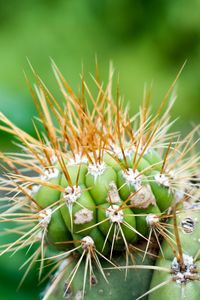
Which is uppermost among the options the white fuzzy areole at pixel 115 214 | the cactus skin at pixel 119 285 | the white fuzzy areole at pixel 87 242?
the white fuzzy areole at pixel 115 214

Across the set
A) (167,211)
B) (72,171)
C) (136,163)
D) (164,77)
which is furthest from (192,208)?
(164,77)

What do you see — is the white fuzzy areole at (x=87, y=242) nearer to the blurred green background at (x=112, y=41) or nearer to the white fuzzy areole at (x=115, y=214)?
the white fuzzy areole at (x=115, y=214)

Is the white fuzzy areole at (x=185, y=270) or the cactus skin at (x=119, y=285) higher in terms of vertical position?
the white fuzzy areole at (x=185, y=270)

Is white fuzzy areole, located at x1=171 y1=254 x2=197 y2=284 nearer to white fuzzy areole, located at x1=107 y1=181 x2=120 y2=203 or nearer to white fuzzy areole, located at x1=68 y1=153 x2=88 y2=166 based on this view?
white fuzzy areole, located at x1=107 y1=181 x2=120 y2=203

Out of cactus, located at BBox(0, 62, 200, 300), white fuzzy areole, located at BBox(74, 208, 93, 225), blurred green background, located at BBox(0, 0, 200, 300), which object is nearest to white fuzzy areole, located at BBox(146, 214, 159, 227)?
cactus, located at BBox(0, 62, 200, 300)

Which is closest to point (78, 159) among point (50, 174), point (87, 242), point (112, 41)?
point (50, 174)

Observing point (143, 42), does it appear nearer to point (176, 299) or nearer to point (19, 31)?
point (19, 31)

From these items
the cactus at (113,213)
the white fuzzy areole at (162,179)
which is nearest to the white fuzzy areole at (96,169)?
the cactus at (113,213)

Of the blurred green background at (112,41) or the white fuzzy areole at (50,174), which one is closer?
the white fuzzy areole at (50,174)
